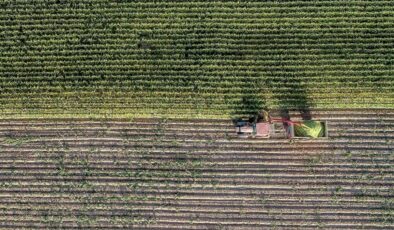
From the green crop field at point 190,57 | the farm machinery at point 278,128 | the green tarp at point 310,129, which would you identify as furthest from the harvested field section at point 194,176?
the green crop field at point 190,57

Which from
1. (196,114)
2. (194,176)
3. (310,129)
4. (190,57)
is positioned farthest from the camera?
(190,57)

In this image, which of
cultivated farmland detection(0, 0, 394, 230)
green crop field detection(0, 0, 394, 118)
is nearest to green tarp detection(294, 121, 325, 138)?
cultivated farmland detection(0, 0, 394, 230)

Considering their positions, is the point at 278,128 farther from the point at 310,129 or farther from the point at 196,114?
the point at 196,114

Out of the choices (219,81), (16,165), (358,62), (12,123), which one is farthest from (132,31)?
(358,62)

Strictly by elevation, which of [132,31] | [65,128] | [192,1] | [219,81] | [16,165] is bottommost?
[16,165]

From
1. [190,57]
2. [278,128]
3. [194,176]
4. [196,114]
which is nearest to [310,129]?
[278,128]

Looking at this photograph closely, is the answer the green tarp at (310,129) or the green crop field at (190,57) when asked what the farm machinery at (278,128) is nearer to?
the green tarp at (310,129)

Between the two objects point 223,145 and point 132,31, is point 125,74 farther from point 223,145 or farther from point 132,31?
point 223,145
